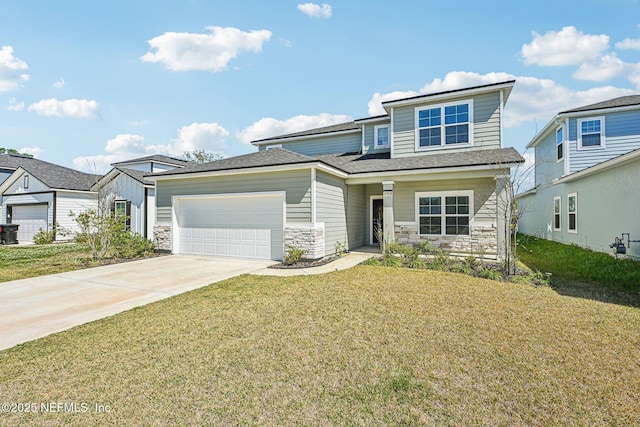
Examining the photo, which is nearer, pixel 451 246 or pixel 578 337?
pixel 578 337

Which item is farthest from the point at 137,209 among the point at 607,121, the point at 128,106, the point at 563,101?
the point at 563,101

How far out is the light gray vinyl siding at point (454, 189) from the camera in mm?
10797

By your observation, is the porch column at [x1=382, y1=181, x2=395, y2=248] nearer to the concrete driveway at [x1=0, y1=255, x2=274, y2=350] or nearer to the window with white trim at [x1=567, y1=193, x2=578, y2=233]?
the concrete driveway at [x1=0, y1=255, x2=274, y2=350]

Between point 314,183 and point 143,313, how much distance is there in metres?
5.83

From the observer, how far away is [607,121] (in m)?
12.9

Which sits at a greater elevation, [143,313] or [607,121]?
[607,121]

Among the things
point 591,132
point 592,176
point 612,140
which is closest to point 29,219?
point 592,176

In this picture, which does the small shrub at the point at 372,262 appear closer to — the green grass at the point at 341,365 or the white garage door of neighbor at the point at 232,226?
the white garage door of neighbor at the point at 232,226

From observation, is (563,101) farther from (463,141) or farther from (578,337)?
(578,337)

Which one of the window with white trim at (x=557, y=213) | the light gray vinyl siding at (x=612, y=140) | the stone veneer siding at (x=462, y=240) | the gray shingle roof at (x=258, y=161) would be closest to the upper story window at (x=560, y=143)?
the light gray vinyl siding at (x=612, y=140)

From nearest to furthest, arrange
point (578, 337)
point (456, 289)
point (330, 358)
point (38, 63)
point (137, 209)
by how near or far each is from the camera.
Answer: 1. point (330, 358)
2. point (578, 337)
3. point (456, 289)
4. point (38, 63)
5. point (137, 209)

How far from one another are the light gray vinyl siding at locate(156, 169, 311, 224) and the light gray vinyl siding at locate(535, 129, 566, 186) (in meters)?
11.9

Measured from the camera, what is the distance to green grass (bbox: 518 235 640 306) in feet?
20.7

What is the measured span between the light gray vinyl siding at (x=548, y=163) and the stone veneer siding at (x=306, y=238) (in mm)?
11670
